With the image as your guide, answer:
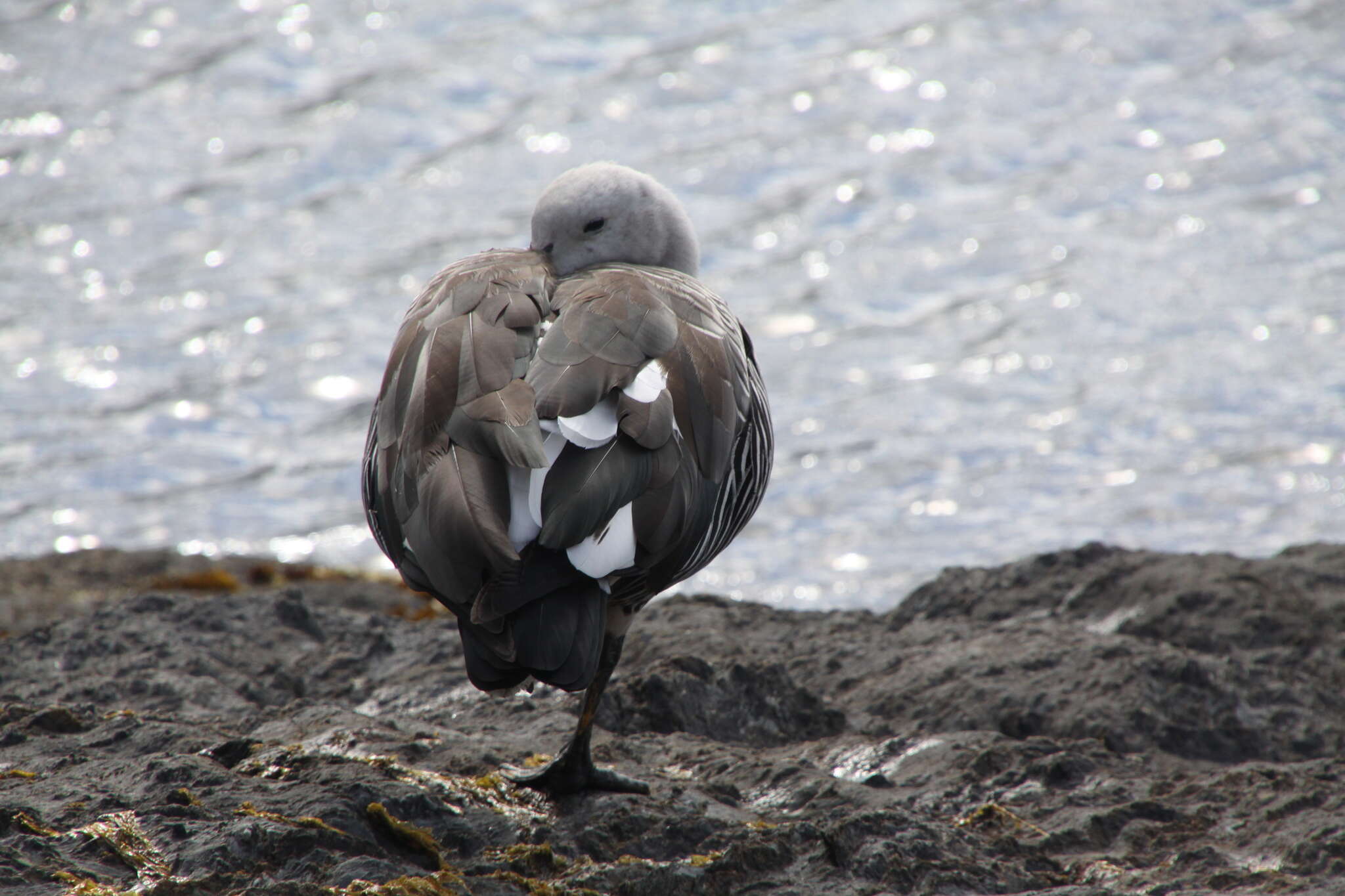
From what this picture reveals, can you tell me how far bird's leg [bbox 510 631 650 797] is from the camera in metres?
3.60

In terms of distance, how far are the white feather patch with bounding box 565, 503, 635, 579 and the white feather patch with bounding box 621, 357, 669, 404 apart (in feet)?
1.09

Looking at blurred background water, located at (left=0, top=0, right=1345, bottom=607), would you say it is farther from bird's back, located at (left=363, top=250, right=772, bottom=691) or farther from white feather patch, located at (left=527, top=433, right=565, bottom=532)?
white feather patch, located at (left=527, top=433, right=565, bottom=532)

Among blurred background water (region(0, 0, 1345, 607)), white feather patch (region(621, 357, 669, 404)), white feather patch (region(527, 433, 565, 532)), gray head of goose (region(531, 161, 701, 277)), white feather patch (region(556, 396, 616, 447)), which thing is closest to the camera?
white feather patch (region(527, 433, 565, 532))

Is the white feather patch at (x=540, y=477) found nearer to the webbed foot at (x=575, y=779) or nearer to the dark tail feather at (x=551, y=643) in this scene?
the dark tail feather at (x=551, y=643)

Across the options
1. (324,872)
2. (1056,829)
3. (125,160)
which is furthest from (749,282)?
(324,872)

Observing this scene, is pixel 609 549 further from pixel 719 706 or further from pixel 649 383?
pixel 719 706

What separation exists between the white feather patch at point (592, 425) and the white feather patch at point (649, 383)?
7 centimetres

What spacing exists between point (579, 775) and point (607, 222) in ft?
6.39

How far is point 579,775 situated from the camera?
11.9 ft

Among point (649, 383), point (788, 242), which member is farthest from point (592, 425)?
point (788, 242)

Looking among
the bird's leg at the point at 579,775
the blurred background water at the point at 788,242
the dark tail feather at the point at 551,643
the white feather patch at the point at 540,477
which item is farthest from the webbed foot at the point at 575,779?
the blurred background water at the point at 788,242

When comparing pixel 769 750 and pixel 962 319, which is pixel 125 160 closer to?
pixel 962 319

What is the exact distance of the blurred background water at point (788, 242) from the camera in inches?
368

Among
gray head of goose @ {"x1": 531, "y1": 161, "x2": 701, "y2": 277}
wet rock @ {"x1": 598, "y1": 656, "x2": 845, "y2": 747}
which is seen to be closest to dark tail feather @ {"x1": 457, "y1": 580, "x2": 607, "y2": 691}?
wet rock @ {"x1": 598, "y1": 656, "x2": 845, "y2": 747}
